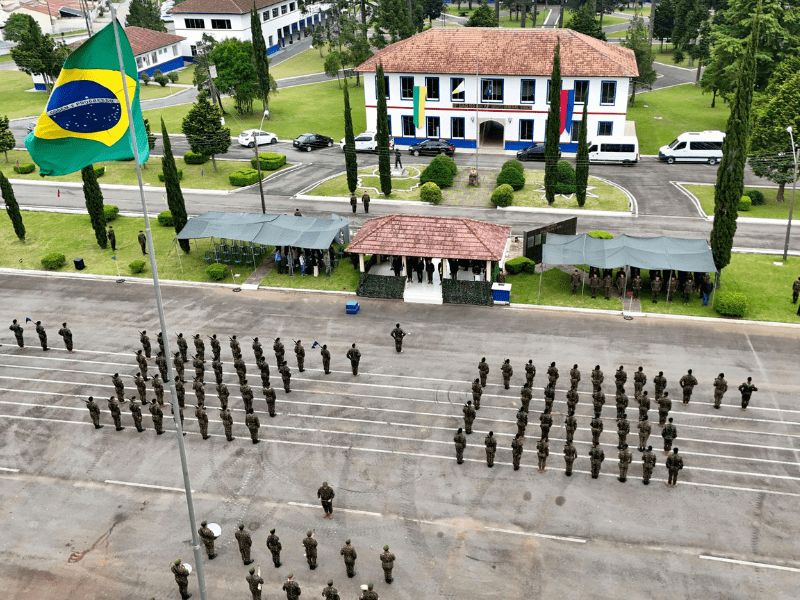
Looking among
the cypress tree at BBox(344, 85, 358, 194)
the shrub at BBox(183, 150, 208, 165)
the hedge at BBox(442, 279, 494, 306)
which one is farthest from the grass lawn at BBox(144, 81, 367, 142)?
the hedge at BBox(442, 279, 494, 306)

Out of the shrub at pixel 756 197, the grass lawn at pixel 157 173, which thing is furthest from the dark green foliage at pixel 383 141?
the shrub at pixel 756 197

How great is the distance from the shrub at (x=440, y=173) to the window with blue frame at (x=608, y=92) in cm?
1463

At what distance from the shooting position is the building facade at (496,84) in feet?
180

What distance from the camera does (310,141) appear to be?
58.5m

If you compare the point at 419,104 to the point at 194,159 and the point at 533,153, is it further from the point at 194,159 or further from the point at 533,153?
the point at 194,159

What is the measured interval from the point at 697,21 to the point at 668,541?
253ft

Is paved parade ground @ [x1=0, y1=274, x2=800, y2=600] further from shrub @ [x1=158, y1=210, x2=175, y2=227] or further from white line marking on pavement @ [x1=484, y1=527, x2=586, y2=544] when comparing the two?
shrub @ [x1=158, y1=210, x2=175, y2=227]

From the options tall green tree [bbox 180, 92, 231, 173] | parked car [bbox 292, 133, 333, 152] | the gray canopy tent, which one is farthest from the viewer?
parked car [bbox 292, 133, 333, 152]

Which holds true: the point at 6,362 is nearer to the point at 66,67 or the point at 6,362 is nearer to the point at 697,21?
the point at 66,67

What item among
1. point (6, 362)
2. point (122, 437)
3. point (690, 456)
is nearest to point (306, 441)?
point (122, 437)

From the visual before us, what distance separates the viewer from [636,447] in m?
23.7

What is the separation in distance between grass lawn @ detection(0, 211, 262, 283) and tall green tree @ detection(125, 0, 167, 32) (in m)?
59.4

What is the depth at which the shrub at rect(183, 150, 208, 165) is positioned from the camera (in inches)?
2153

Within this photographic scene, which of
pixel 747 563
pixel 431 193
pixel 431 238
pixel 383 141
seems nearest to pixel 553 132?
pixel 431 193
